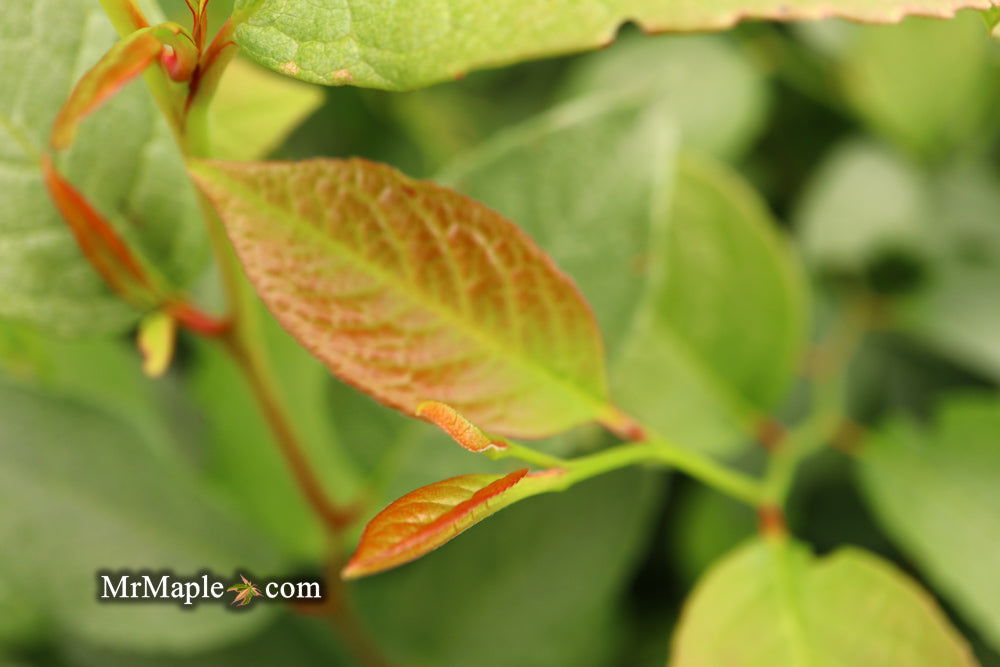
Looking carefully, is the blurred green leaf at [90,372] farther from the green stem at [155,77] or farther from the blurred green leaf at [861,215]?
the blurred green leaf at [861,215]

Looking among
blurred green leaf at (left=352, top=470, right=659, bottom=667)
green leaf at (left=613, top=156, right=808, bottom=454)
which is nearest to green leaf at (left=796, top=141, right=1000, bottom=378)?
green leaf at (left=613, top=156, right=808, bottom=454)

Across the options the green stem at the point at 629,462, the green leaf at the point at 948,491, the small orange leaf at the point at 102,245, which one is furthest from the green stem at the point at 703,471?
the small orange leaf at the point at 102,245

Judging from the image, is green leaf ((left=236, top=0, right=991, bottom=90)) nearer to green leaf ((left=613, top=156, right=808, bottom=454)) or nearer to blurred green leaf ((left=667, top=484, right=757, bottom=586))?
green leaf ((left=613, top=156, right=808, bottom=454))

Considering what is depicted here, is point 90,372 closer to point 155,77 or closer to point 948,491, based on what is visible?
point 155,77

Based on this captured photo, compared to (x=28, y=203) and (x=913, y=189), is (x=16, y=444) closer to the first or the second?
(x=28, y=203)

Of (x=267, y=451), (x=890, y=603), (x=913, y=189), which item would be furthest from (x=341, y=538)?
(x=913, y=189)

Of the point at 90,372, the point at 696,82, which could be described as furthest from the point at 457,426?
the point at 696,82
